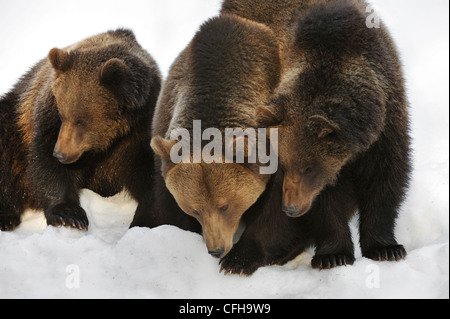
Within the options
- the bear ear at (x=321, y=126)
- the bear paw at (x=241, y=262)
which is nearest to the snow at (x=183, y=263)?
the bear paw at (x=241, y=262)

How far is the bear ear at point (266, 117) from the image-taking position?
19.5ft

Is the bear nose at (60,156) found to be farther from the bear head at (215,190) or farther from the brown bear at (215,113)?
the bear head at (215,190)

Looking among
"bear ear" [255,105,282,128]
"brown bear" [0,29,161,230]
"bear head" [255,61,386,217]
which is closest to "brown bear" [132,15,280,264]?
"bear ear" [255,105,282,128]

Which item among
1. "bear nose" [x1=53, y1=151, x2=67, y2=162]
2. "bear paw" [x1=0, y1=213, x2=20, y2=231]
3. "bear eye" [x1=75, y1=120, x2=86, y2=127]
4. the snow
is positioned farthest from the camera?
"bear paw" [x1=0, y1=213, x2=20, y2=231]

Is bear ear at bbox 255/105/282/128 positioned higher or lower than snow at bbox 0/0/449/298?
higher

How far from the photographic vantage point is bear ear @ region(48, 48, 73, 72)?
7117 mm

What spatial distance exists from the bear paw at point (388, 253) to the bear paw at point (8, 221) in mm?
3804

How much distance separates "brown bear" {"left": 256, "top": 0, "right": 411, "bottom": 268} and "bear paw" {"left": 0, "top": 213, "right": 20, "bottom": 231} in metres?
3.20

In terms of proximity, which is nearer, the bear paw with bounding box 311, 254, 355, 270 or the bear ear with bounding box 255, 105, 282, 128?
the bear ear with bounding box 255, 105, 282, 128

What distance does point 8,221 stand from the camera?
7.61 metres

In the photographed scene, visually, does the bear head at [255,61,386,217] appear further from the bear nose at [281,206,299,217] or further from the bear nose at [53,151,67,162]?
the bear nose at [53,151,67,162]

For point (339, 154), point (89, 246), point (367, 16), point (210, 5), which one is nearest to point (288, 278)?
point (339, 154)

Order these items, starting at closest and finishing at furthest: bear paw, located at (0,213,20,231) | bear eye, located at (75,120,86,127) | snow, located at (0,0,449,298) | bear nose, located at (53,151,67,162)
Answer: snow, located at (0,0,449,298)
bear nose, located at (53,151,67,162)
bear eye, located at (75,120,86,127)
bear paw, located at (0,213,20,231)

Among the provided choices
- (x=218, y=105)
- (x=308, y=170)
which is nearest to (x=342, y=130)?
(x=308, y=170)
